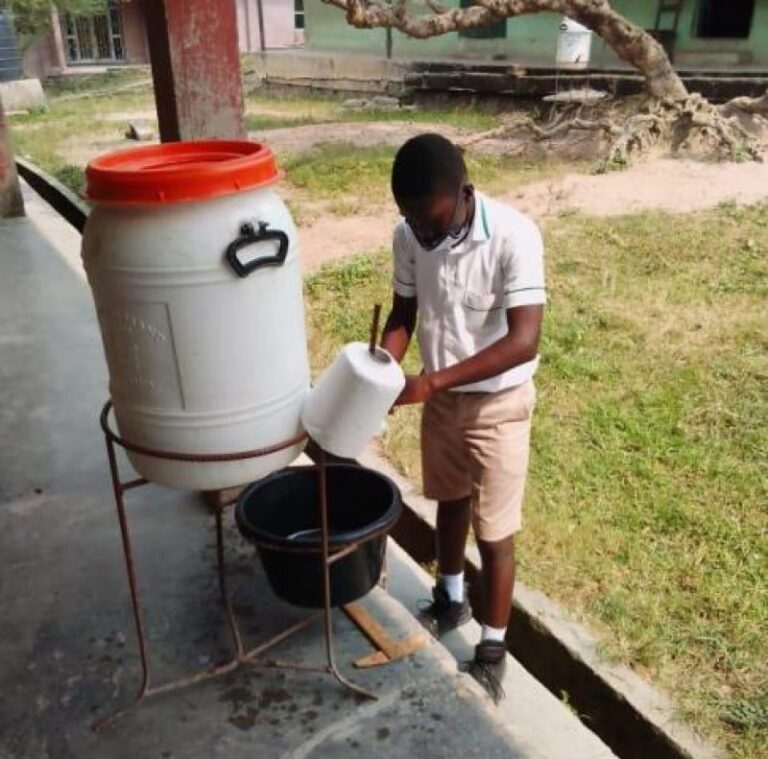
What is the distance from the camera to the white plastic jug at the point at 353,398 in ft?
5.63

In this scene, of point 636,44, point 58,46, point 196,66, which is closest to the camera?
point 196,66

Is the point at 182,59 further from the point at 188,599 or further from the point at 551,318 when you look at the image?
the point at 551,318

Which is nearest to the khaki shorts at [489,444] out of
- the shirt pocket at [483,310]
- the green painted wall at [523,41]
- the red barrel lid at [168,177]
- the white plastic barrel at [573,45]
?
the shirt pocket at [483,310]

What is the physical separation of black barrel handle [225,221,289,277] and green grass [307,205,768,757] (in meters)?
1.71

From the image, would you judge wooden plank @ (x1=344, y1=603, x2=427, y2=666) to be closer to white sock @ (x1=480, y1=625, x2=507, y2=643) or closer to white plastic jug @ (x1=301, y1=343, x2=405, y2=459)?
white sock @ (x1=480, y1=625, x2=507, y2=643)

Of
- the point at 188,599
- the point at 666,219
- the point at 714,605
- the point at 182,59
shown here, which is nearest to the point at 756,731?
the point at 714,605

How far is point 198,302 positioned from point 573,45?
1408 cm

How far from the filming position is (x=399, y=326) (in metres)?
2.32

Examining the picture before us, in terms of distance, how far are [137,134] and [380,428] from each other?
13.6 m

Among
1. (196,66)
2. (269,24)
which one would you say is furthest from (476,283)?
(269,24)

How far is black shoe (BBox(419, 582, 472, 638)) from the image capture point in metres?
2.52

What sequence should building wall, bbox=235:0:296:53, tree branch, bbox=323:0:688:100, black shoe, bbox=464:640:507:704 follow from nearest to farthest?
black shoe, bbox=464:640:507:704 < tree branch, bbox=323:0:688:100 < building wall, bbox=235:0:296:53

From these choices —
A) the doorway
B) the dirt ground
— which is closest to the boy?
the dirt ground

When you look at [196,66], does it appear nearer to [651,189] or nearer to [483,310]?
[483,310]
